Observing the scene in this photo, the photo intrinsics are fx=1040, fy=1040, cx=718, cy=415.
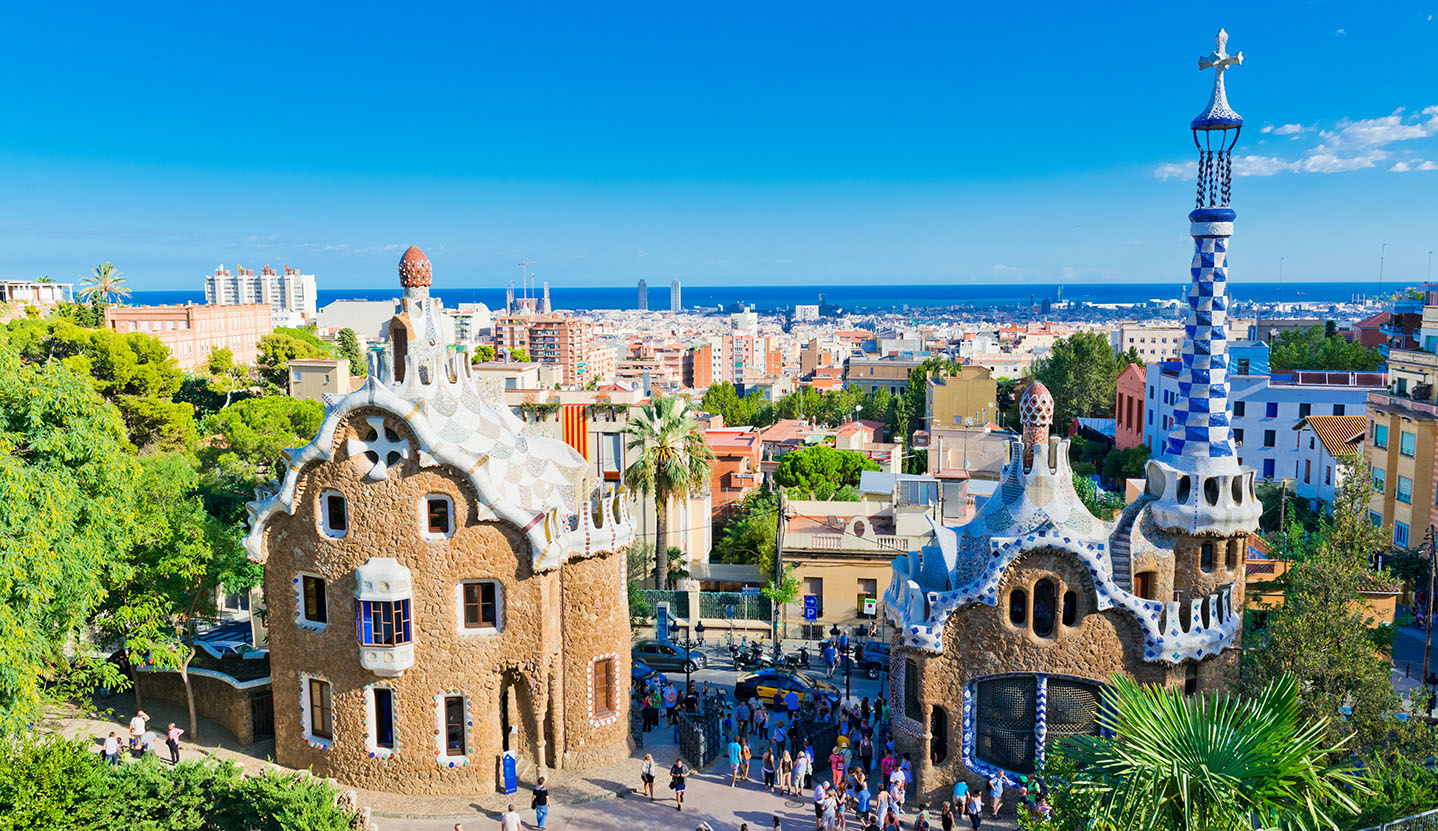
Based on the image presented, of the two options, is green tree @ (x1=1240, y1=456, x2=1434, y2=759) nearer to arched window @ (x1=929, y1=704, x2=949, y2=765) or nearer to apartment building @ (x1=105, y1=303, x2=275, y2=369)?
arched window @ (x1=929, y1=704, x2=949, y2=765)

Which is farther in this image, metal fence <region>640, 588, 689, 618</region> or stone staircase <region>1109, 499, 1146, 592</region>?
metal fence <region>640, 588, 689, 618</region>

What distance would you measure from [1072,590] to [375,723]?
59.3ft

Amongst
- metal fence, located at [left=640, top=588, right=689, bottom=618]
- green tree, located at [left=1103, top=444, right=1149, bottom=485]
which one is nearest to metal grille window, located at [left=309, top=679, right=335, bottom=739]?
metal fence, located at [left=640, top=588, right=689, bottom=618]

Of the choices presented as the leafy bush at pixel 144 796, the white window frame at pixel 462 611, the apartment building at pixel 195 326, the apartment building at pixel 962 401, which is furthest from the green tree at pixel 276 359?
the leafy bush at pixel 144 796

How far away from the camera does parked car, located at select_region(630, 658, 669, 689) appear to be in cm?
3450

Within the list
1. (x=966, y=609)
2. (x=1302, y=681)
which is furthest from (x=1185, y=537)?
(x=966, y=609)

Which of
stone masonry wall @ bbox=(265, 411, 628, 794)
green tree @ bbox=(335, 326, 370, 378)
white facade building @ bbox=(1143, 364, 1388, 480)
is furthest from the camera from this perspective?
green tree @ bbox=(335, 326, 370, 378)

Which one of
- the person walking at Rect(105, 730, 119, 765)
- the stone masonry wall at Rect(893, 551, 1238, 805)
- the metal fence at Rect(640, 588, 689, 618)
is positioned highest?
the stone masonry wall at Rect(893, 551, 1238, 805)

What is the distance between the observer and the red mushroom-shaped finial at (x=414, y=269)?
91.0 ft

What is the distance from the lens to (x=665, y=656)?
1497 inches

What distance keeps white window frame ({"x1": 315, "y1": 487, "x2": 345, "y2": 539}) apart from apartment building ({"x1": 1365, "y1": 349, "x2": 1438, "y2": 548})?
4352cm

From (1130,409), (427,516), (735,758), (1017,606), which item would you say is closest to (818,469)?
(735,758)

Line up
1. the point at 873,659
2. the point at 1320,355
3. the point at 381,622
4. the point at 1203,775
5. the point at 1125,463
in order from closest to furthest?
1. the point at 1203,775
2. the point at 381,622
3. the point at 873,659
4. the point at 1125,463
5. the point at 1320,355

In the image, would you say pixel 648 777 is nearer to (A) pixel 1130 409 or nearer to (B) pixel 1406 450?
(B) pixel 1406 450
